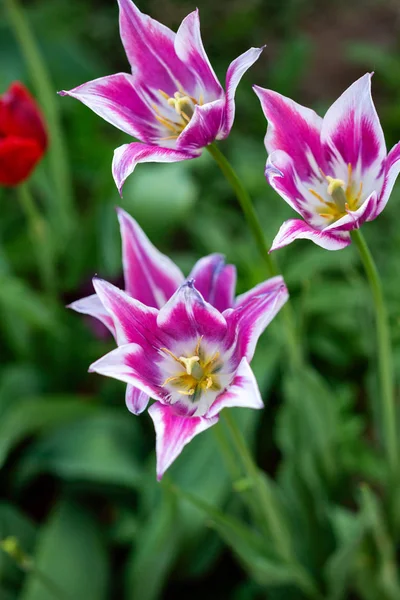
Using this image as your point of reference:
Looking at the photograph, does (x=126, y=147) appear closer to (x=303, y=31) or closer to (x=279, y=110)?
(x=279, y=110)

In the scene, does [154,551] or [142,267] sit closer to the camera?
[142,267]

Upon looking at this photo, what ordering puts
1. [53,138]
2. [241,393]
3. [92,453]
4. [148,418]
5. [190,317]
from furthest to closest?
1. [53,138]
2. [148,418]
3. [92,453]
4. [190,317]
5. [241,393]

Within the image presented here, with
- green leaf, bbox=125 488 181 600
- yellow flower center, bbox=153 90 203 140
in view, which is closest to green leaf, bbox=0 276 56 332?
green leaf, bbox=125 488 181 600

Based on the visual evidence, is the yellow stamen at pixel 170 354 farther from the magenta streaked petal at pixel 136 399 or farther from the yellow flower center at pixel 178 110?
the yellow flower center at pixel 178 110

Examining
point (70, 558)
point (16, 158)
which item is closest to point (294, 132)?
point (16, 158)

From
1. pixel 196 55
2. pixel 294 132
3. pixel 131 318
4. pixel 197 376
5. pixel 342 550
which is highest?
pixel 196 55

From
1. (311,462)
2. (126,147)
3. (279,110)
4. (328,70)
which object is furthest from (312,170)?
(328,70)

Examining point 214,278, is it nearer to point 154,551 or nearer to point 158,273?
point 158,273

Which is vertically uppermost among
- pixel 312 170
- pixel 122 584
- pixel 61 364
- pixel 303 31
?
pixel 303 31
